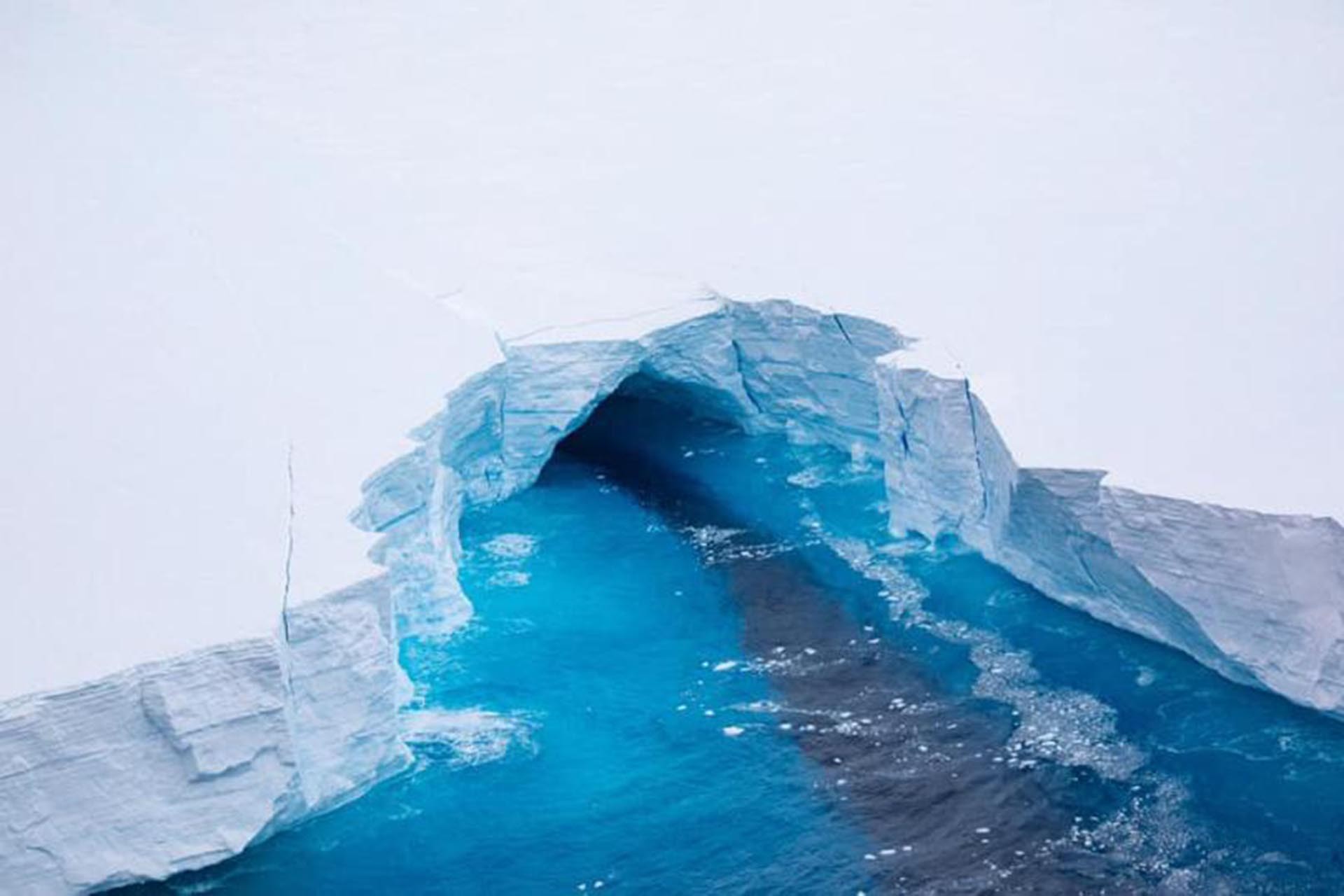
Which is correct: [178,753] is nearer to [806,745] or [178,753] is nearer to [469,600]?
[469,600]

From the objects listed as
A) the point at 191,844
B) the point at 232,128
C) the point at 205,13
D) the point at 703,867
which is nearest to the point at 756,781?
the point at 703,867

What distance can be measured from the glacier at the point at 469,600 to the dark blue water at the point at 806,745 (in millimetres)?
182

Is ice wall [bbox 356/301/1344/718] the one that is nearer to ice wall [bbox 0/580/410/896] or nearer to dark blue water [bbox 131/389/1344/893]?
dark blue water [bbox 131/389/1344/893]

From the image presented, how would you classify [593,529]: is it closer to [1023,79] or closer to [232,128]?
[232,128]

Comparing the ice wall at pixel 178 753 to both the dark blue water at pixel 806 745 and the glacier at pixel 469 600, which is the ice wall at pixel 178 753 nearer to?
the glacier at pixel 469 600

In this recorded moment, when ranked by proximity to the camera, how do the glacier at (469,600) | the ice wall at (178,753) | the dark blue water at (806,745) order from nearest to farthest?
the ice wall at (178,753) < the glacier at (469,600) < the dark blue water at (806,745)

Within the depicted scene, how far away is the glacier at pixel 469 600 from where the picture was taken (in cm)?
501

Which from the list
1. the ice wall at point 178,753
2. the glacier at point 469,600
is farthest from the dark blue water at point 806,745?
the ice wall at point 178,753

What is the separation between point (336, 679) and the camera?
5.47m

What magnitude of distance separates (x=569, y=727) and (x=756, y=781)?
864mm

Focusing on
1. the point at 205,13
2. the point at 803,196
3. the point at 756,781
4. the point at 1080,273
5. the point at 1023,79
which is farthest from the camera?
the point at 205,13

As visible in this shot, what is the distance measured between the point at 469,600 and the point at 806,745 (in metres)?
1.86

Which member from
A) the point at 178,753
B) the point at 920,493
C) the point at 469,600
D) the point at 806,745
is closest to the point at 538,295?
the point at 469,600

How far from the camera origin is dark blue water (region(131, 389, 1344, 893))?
538cm
